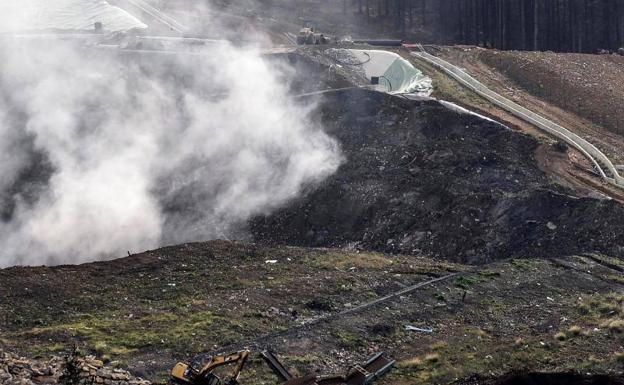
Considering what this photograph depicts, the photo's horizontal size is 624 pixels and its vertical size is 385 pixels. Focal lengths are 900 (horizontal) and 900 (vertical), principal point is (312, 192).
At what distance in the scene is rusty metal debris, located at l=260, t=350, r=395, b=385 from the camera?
19.5 m

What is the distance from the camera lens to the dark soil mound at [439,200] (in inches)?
1168

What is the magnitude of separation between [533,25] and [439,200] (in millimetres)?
33218

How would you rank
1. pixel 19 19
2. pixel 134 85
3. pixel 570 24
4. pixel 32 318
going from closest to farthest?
pixel 32 318
pixel 134 85
pixel 19 19
pixel 570 24

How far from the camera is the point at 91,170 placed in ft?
120

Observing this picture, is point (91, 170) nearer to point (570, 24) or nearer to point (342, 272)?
point (342, 272)

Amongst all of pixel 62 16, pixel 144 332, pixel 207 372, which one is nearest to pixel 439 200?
pixel 144 332

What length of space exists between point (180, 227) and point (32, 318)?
443 inches

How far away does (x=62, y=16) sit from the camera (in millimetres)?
53625

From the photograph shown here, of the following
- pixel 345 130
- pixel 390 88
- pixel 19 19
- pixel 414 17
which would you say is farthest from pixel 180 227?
pixel 414 17

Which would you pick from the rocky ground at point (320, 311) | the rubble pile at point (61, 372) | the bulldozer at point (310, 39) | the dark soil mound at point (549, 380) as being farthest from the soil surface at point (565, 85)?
the rubble pile at point (61, 372)

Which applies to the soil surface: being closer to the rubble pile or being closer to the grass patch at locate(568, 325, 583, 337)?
the grass patch at locate(568, 325, 583, 337)

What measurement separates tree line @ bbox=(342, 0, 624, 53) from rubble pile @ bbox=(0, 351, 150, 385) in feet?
148

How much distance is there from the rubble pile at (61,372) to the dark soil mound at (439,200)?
12.8 m

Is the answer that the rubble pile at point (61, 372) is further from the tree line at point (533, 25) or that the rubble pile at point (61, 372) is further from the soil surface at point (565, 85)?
the tree line at point (533, 25)
